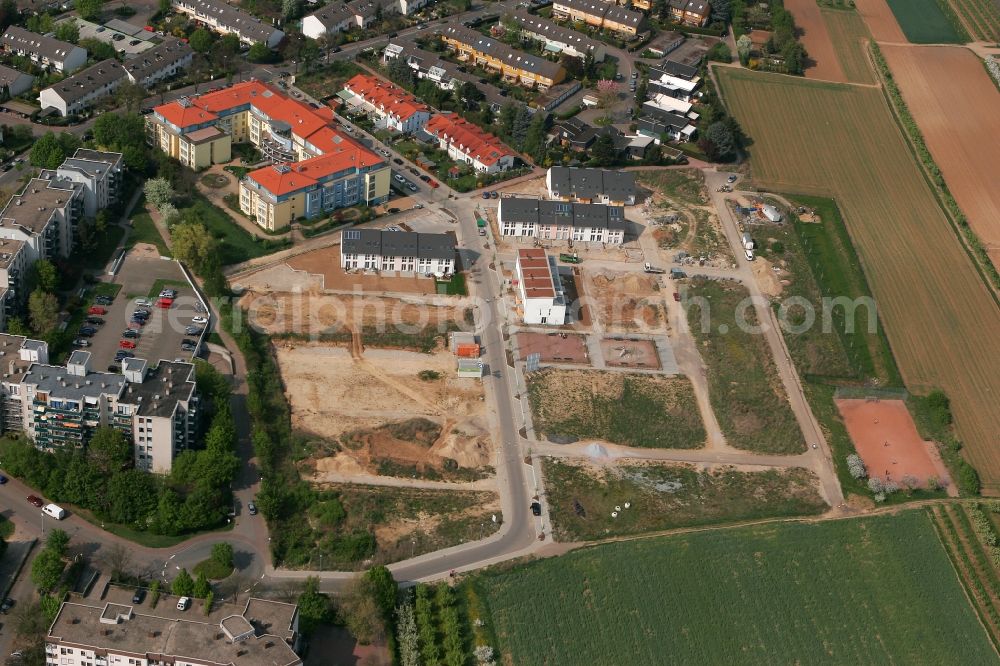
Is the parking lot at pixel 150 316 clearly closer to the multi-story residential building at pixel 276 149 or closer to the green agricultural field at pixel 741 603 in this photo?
the multi-story residential building at pixel 276 149

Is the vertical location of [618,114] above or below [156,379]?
below

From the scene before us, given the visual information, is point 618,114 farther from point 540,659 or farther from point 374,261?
point 540,659

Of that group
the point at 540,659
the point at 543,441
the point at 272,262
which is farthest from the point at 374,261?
the point at 540,659

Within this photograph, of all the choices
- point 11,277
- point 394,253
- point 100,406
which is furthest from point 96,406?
point 394,253

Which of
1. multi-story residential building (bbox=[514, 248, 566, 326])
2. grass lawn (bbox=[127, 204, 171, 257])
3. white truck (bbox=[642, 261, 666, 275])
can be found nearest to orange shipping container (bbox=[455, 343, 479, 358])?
multi-story residential building (bbox=[514, 248, 566, 326])

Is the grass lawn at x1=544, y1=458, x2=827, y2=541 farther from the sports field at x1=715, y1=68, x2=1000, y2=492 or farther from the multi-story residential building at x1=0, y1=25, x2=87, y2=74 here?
the multi-story residential building at x1=0, y1=25, x2=87, y2=74

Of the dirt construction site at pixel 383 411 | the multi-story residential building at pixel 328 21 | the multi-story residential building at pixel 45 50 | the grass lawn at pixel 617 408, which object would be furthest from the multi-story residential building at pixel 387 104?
the grass lawn at pixel 617 408

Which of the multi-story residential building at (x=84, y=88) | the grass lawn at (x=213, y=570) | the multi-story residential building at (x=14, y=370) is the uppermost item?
the multi-story residential building at (x=14, y=370)
